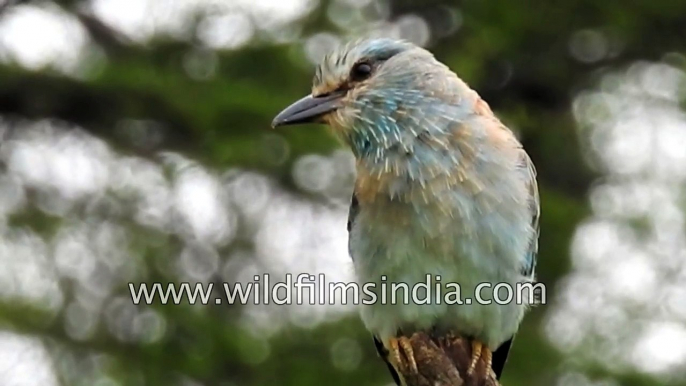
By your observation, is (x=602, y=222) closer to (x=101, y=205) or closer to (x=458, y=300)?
(x=101, y=205)

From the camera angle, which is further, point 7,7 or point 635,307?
point 635,307

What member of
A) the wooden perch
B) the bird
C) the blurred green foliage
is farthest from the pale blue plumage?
the blurred green foliage

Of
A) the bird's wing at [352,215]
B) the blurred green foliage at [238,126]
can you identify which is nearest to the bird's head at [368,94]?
the bird's wing at [352,215]

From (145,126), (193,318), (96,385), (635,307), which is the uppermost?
(635,307)

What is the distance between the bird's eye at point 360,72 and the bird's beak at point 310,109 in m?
0.08

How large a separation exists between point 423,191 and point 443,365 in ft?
2.20

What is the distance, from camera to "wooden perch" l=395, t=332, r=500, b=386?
14.8 ft

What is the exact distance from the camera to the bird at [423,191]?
489 centimetres

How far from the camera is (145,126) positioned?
7.53m

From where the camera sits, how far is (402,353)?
491 cm

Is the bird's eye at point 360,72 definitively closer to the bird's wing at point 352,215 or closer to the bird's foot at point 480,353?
the bird's wing at point 352,215

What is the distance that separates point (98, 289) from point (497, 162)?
11.9 feet

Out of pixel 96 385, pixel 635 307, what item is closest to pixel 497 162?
pixel 96 385

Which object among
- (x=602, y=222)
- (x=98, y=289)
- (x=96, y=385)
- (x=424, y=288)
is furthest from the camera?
(x=602, y=222)
